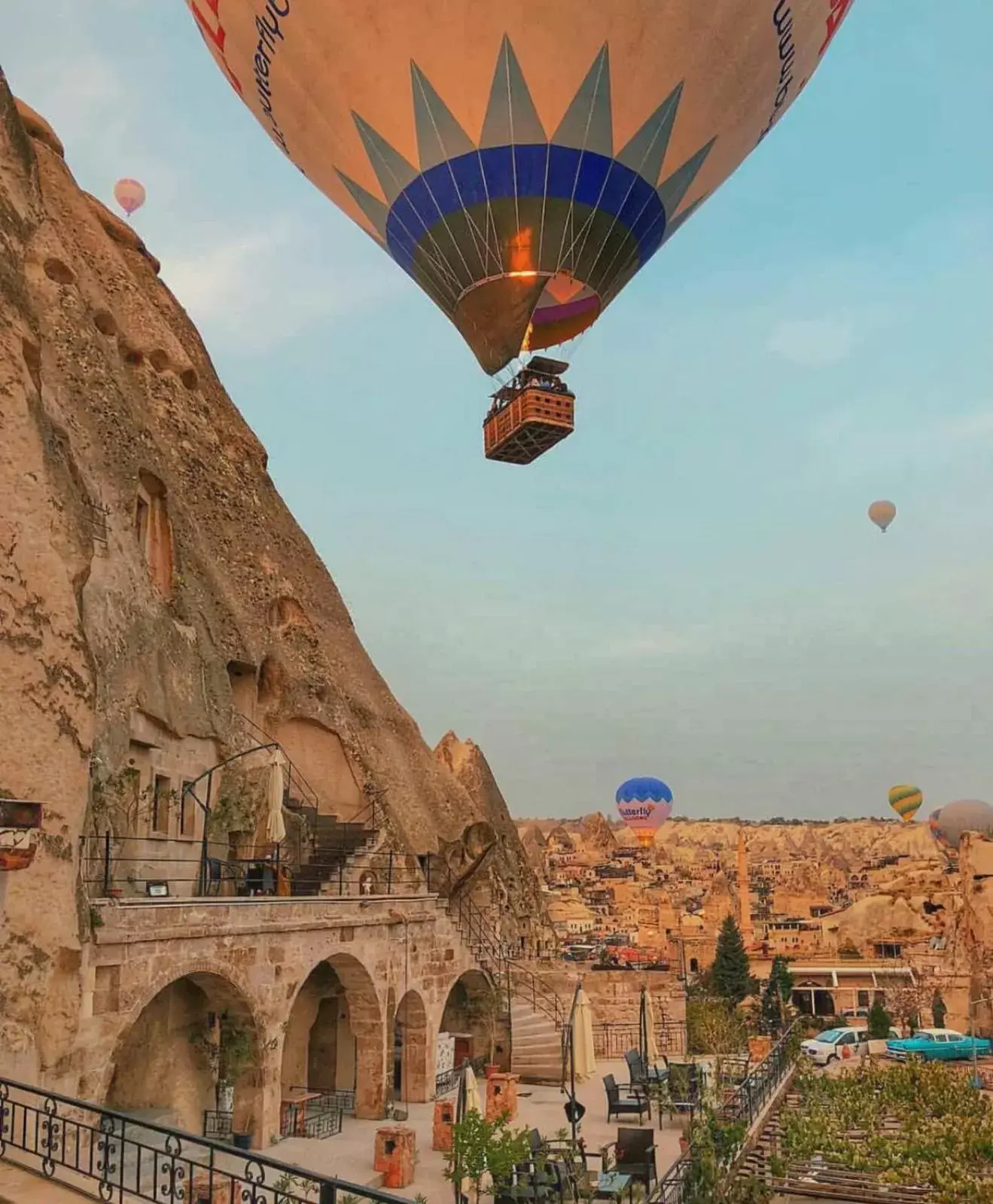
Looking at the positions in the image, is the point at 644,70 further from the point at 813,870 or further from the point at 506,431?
the point at 813,870

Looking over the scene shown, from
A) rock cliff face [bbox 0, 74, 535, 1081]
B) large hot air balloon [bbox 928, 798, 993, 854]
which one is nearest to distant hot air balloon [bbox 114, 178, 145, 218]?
rock cliff face [bbox 0, 74, 535, 1081]

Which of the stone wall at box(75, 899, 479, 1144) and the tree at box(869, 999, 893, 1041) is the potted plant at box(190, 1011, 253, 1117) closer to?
the stone wall at box(75, 899, 479, 1144)

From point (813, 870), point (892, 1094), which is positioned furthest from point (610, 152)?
point (813, 870)

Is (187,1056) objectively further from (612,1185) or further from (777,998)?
(777,998)

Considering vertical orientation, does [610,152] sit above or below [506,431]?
above

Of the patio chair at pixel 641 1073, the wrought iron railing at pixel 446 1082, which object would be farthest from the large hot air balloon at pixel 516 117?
the wrought iron railing at pixel 446 1082

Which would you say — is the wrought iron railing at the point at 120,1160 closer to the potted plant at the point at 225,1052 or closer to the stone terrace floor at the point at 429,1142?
the stone terrace floor at the point at 429,1142

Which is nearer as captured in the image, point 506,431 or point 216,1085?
point 216,1085
